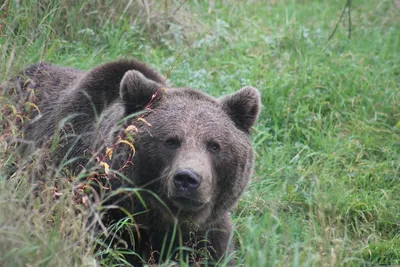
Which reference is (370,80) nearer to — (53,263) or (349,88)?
(349,88)

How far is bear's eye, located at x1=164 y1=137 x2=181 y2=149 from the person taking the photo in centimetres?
482

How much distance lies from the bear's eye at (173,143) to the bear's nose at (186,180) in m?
0.46

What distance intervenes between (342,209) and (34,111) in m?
2.75

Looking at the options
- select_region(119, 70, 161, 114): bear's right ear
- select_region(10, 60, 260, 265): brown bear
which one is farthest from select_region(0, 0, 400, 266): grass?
select_region(119, 70, 161, 114): bear's right ear

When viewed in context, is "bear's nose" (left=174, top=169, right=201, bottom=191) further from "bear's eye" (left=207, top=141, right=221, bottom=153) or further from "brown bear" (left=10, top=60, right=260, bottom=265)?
"bear's eye" (left=207, top=141, right=221, bottom=153)

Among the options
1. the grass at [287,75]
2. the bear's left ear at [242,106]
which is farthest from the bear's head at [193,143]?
the grass at [287,75]

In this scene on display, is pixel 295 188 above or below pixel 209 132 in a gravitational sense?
below

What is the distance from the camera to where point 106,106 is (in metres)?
5.58

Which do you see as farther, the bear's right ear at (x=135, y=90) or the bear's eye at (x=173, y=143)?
the bear's right ear at (x=135, y=90)

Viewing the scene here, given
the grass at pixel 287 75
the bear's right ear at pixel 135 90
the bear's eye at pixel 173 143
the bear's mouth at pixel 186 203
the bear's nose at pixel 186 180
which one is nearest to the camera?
the bear's nose at pixel 186 180

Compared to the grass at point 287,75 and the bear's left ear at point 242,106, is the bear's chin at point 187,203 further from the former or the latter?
the bear's left ear at point 242,106

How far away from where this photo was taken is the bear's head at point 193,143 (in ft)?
15.5

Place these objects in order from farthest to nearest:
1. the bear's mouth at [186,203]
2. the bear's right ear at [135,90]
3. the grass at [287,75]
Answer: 1. the grass at [287,75]
2. the bear's right ear at [135,90]
3. the bear's mouth at [186,203]

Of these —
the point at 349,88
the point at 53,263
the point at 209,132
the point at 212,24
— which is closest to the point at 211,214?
the point at 209,132
